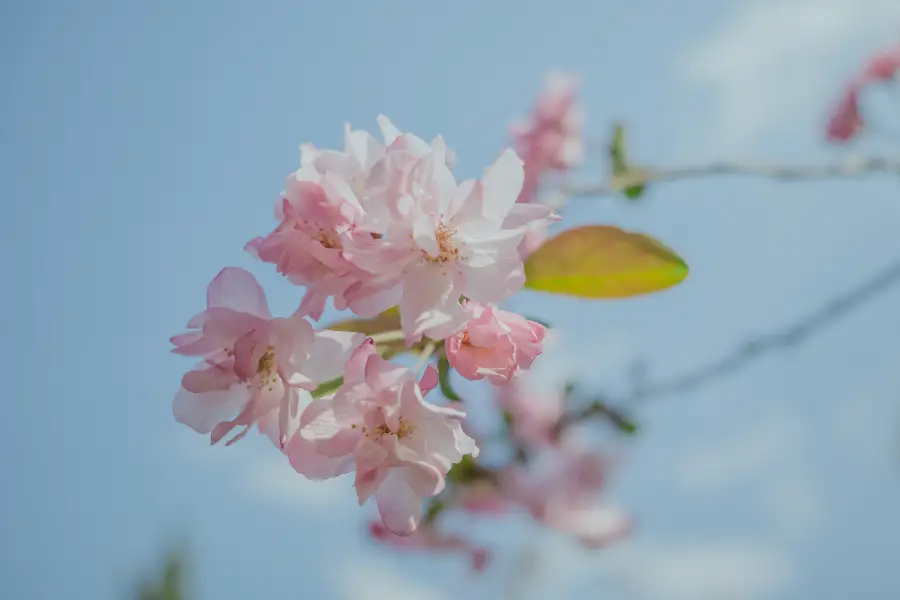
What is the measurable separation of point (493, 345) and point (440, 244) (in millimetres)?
103

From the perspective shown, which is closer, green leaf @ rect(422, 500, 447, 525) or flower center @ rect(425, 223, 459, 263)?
flower center @ rect(425, 223, 459, 263)

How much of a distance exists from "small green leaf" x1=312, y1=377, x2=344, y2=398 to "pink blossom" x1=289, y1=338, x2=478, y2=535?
→ 0.19 feet

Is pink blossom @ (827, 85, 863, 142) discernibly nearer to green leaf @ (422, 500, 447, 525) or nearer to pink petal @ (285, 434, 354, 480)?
green leaf @ (422, 500, 447, 525)

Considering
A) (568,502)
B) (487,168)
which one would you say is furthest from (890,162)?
(568,502)

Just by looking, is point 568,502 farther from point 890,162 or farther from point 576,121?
point 890,162

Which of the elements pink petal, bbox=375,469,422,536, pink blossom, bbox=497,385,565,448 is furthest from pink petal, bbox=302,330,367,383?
pink blossom, bbox=497,385,565,448

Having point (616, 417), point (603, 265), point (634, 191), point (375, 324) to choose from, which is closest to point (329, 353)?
point (375, 324)

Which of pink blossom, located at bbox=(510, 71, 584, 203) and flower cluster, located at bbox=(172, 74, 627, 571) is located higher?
pink blossom, located at bbox=(510, 71, 584, 203)

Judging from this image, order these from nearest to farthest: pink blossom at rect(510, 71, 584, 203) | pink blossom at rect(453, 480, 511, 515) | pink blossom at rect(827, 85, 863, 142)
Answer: pink blossom at rect(453, 480, 511, 515)
pink blossom at rect(510, 71, 584, 203)
pink blossom at rect(827, 85, 863, 142)

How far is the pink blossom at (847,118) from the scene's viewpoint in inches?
128

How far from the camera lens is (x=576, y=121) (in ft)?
9.66

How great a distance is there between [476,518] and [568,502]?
0.53 metres

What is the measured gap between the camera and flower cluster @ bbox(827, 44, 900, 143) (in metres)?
3.11

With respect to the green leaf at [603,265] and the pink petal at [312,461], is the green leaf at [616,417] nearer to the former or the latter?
the green leaf at [603,265]
